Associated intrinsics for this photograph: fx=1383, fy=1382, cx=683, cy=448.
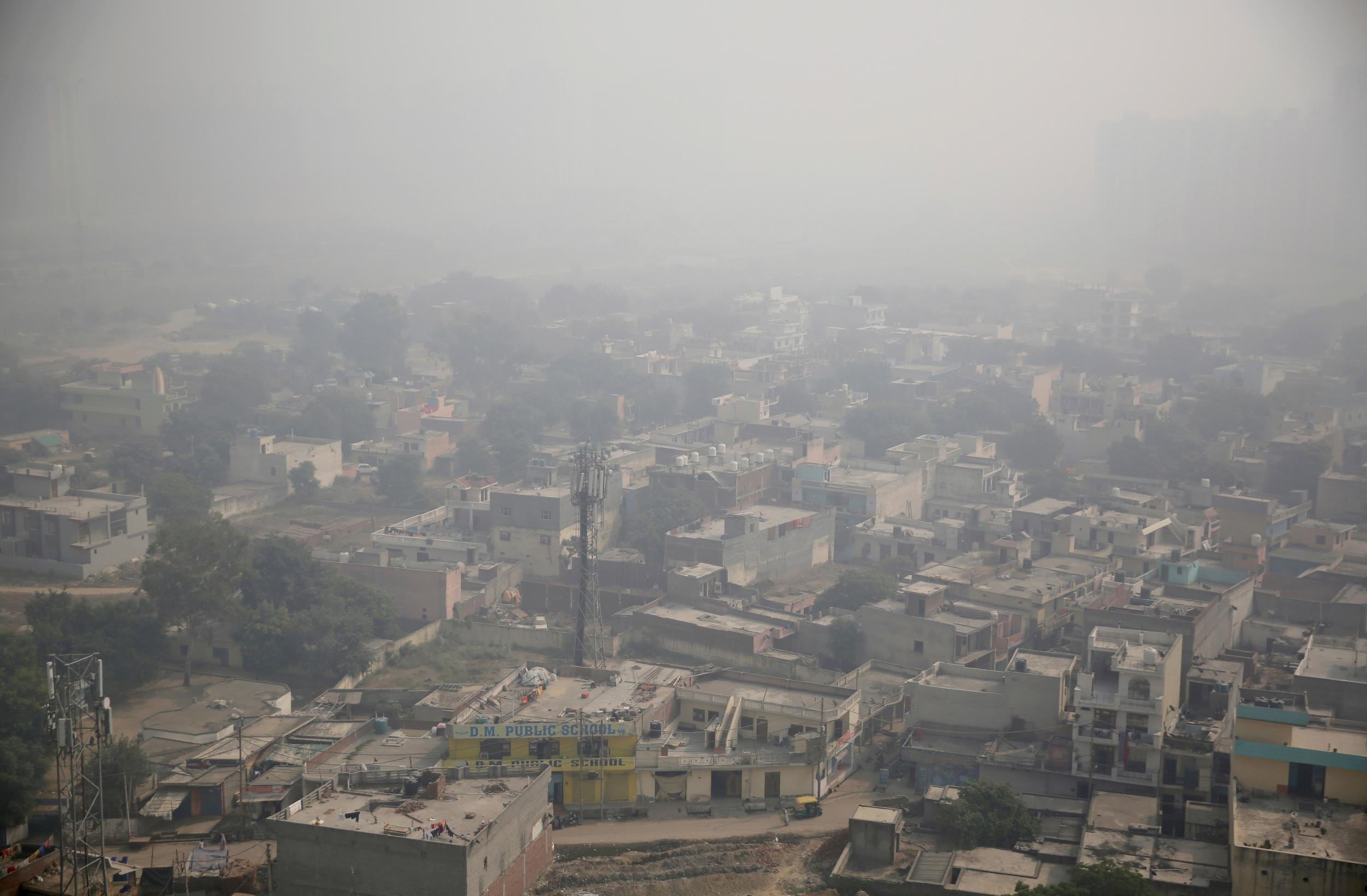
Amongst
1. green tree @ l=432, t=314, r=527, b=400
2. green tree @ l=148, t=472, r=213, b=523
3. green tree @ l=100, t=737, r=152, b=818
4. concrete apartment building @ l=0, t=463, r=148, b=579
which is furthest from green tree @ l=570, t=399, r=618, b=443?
green tree @ l=100, t=737, r=152, b=818

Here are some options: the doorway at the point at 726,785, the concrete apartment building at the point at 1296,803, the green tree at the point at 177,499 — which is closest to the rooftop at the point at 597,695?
the doorway at the point at 726,785

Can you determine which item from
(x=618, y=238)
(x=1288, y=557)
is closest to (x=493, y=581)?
(x=1288, y=557)

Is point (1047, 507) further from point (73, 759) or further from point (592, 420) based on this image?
point (73, 759)

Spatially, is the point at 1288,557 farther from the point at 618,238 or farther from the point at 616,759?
the point at 618,238

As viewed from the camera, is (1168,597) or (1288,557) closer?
(1168,597)

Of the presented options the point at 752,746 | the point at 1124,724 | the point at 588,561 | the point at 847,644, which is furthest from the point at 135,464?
the point at 1124,724

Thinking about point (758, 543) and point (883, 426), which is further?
point (883, 426)

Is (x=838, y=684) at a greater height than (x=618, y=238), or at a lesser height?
lesser
